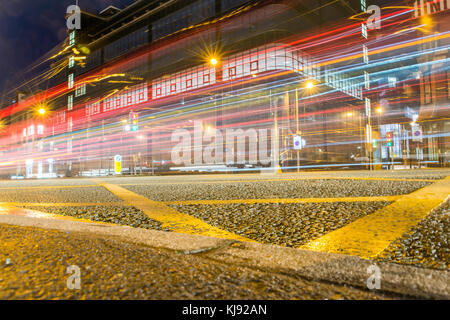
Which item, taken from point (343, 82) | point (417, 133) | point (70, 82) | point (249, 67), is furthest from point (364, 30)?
point (70, 82)

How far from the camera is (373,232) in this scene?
5.73 ft

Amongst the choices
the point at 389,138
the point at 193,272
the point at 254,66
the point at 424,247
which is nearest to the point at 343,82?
the point at 389,138

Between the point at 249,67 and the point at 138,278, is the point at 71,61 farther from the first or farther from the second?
the point at 138,278

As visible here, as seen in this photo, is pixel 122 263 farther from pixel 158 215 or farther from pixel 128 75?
pixel 128 75

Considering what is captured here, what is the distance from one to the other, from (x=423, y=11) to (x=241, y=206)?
18609mm

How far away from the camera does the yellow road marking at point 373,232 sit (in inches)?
56.7

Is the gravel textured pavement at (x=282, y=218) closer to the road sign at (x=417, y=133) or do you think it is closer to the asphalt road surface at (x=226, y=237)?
the asphalt road surface at (x=226, y=237)

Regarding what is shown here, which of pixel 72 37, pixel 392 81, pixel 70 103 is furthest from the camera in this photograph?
pixel 70 103

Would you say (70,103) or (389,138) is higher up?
(70,103)

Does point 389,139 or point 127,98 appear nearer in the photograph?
point 389,139

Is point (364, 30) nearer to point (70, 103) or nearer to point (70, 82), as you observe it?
point (70, 103)

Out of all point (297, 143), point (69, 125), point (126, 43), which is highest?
point (126, 43)

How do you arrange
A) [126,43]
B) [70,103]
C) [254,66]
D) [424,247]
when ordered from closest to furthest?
[424,247], [254,66], [126,43], [70,103]

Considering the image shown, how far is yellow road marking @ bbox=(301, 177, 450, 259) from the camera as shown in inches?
56.7
